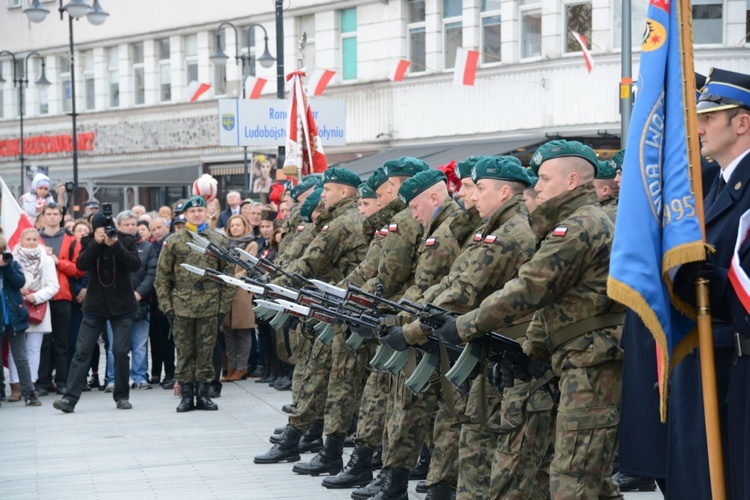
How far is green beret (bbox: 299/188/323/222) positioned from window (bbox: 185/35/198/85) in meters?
24.3

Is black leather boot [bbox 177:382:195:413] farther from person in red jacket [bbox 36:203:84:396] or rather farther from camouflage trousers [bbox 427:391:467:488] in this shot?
camouflage trousers [bbox 427:391:467:488]

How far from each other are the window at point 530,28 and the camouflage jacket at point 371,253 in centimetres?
1682

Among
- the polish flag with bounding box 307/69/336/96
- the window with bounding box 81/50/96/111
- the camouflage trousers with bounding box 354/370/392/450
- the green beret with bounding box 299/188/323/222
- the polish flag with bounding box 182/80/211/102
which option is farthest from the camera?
the window with bounding box 81/50/96/111

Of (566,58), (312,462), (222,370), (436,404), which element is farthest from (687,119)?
(566,58)

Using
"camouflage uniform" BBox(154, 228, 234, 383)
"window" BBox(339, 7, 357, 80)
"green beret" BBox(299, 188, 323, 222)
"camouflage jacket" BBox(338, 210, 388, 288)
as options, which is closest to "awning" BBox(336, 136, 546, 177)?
"window" BBox(339, 7, 357, 80)

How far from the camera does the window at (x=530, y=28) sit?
2538 centimetres

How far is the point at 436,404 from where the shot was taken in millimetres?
7996

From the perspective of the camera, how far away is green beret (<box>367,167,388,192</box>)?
29.9ft

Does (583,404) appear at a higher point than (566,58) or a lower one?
lower

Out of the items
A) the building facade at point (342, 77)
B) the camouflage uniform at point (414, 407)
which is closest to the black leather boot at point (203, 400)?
the camouflage uniform at point (414, 407)

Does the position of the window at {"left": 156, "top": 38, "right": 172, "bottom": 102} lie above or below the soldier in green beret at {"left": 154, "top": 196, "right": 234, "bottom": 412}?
above

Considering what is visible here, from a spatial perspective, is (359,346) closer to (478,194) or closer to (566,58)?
(478,194)

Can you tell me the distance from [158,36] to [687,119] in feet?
108

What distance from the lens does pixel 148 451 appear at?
34.6 ft
